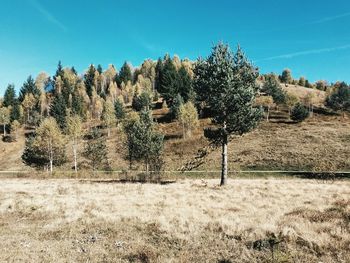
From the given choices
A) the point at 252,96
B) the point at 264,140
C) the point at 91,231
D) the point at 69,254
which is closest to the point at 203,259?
the point at 69,254

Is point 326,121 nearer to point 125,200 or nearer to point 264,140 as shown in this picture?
point 264,140

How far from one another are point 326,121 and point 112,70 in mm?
121394

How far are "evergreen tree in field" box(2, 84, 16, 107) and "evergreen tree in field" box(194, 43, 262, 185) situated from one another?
121 metres

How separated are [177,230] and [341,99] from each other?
113m

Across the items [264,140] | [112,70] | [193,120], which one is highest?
[112,70]

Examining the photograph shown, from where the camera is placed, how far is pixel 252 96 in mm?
30734

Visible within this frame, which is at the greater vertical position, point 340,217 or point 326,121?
point 326,121

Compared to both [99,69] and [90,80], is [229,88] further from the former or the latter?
[99,69]

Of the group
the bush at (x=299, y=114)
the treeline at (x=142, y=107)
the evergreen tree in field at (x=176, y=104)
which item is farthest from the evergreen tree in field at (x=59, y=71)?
the bush at (x=299, y=114)

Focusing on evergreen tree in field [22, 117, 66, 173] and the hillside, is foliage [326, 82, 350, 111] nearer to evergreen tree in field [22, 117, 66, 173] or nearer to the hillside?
the hillside

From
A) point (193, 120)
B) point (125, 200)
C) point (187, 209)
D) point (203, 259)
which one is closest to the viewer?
point (203, 259)

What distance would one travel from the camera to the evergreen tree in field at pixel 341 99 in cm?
11200

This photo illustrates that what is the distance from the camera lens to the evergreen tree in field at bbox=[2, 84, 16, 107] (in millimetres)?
134837

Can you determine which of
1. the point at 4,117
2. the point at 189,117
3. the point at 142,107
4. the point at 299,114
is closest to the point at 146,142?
the point at 189,117
